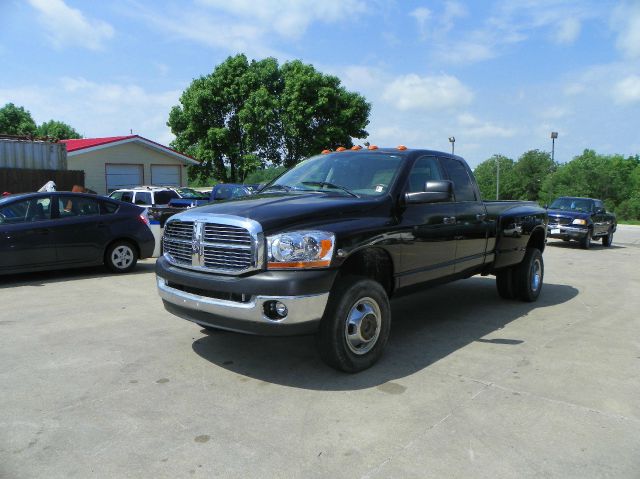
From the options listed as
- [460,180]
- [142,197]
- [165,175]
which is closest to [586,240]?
[460,180]

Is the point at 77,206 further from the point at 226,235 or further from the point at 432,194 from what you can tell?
the point at 432,194

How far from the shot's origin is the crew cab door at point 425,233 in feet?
16.2

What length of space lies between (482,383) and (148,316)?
388cm

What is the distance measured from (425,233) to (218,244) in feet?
6.83

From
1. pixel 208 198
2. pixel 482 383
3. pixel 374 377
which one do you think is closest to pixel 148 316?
pixel 374 377

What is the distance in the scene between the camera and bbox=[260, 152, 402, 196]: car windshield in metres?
5.03

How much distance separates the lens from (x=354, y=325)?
14.0 feet

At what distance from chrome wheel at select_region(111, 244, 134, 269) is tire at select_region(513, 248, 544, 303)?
21.3 ft

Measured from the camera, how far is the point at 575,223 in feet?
53.8

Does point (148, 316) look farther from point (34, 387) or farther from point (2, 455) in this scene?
point (2, 455)

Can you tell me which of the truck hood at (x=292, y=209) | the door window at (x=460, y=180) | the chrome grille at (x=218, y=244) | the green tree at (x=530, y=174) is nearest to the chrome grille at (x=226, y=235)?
the chrome grille at (x=218, y=244)

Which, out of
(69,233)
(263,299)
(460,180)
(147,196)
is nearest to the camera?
(263,299)

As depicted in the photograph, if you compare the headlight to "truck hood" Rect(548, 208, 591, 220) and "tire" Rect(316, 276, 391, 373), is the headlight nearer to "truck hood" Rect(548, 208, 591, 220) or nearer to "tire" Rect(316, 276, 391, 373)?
"tire" Rect(316, 276, 391, 373)

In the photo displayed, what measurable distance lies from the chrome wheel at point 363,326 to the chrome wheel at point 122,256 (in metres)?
6.30
